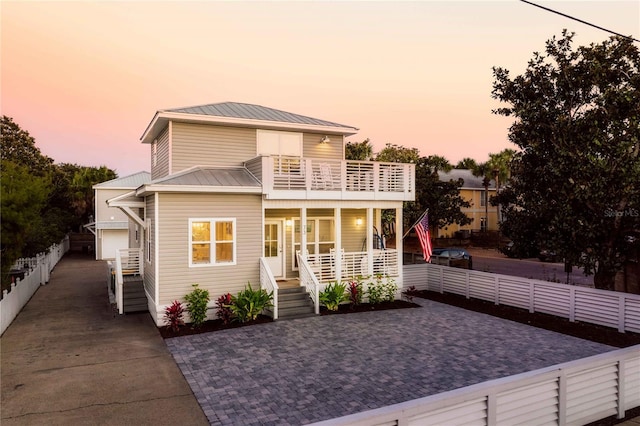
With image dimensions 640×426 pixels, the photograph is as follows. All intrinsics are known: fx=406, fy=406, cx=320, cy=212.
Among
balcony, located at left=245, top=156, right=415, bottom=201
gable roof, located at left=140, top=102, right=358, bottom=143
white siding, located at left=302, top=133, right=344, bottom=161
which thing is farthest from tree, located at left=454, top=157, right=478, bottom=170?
gable roof, located at left=140, top=102, right=358, bottom=143

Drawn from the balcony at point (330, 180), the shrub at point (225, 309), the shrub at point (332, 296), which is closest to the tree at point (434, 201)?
the balcony at point (330, 180)

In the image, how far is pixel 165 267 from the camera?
13.0 m

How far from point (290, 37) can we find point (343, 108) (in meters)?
14.8

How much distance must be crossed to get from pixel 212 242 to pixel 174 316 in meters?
2.68

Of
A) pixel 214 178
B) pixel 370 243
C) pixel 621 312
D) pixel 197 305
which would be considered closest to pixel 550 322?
pixel 621 312

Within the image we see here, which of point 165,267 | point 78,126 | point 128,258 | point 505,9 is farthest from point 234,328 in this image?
point 78,126

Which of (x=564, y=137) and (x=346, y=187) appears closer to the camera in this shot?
(x=564, y=137)

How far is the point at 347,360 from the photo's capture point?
9594 mm

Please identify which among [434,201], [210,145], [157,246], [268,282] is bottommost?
[268,282]

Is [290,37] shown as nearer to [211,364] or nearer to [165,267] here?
[165,267]

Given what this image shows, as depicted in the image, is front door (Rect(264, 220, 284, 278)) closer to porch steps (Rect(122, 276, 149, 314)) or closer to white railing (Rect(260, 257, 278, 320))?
white railing (Rect(260, 257, 278, 320))

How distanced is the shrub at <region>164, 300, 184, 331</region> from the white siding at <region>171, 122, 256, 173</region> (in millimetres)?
5196

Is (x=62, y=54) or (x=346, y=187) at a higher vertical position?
(x=62, y=54)

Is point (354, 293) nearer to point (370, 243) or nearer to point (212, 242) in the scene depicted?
point (370, 243)
